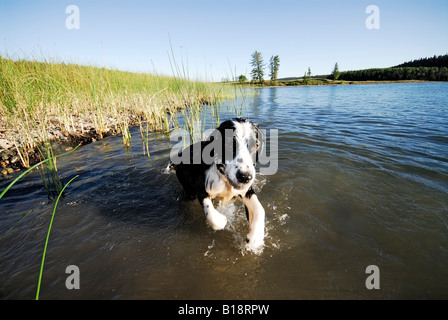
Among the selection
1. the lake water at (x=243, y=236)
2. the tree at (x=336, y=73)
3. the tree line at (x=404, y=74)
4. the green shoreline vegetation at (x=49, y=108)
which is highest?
the tree at (x=336, y=73)

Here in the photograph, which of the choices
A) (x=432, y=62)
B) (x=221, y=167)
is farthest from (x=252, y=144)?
(x=432, y=62)


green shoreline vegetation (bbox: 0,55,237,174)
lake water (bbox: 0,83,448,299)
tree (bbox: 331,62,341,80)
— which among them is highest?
tree (bbox: 331,62,341,80)

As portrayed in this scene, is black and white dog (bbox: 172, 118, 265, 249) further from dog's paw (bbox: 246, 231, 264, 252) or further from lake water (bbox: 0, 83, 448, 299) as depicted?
lake water (bbox: 0, 83, 448, 299)

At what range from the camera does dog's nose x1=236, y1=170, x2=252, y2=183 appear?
2301 millimetres

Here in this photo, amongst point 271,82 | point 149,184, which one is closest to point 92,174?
point 149,184

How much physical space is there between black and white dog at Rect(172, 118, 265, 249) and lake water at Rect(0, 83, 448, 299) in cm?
31

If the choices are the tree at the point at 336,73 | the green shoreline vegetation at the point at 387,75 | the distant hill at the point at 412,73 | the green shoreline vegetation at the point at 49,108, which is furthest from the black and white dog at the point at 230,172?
the tree at the point at 336,73

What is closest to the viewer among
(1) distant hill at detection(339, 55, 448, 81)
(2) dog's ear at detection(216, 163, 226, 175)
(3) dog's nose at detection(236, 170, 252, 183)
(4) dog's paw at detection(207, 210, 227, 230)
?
(3) dog's nose at detection(236, 170, 252, 183)

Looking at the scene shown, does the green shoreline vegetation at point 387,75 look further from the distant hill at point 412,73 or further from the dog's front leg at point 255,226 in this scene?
the dog's front leg at point 255,226

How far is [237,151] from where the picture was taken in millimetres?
2533

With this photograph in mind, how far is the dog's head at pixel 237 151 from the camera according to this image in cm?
236

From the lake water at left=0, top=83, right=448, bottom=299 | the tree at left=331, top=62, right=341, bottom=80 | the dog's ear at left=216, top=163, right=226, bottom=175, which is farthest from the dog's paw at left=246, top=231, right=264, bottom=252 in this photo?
the tree at left=331, top=62, right=341, bottom=80
